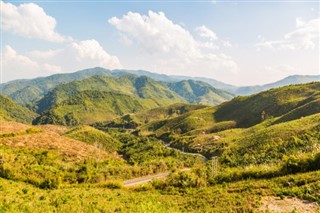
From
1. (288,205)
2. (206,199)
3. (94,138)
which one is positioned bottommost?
(94,138)

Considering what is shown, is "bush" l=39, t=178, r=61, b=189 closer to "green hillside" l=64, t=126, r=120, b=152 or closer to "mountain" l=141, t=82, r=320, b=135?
"green hillside" l=64, t=126, r=120, b=152

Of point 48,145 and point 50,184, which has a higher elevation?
point 48,145

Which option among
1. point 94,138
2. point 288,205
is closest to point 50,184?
point 288,205

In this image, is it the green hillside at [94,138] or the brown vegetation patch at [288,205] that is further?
the green hillside at [94,138]

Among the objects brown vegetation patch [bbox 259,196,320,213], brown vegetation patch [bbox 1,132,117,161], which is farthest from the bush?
brown vegetation patch [bbox 1,132,117,161]

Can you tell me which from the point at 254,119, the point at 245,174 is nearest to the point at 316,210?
the point at 245,174

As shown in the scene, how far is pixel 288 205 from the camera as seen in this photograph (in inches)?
785

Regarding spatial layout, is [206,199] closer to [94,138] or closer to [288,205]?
[288,205]

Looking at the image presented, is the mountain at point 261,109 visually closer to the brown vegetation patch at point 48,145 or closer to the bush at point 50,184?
the brown vegetation patch at point 48,145

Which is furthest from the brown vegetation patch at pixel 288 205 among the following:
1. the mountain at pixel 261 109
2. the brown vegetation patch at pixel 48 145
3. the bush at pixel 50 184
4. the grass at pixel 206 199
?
the mountain at pixel 261 109

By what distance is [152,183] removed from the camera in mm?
32594

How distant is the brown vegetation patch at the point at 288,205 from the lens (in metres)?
19.0

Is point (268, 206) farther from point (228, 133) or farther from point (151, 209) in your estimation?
point (228, 133)

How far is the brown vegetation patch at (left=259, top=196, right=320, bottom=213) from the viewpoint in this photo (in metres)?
19.0
